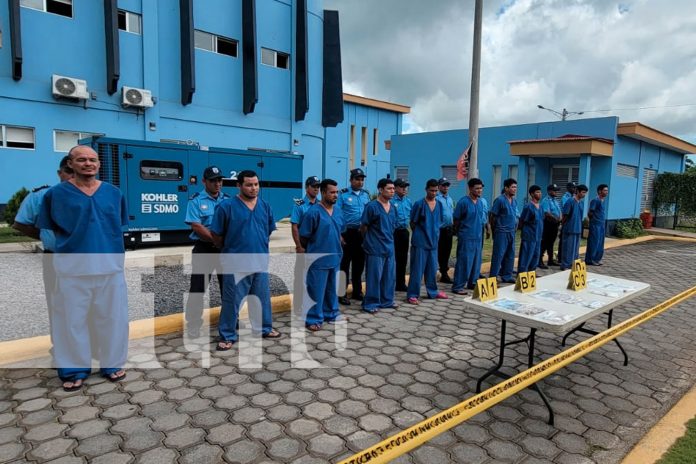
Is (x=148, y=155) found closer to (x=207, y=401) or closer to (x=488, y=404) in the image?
(x=207, y=401)

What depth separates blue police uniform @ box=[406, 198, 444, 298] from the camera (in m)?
5.91

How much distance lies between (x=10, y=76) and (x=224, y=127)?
6189mm

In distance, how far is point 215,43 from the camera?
15812mm

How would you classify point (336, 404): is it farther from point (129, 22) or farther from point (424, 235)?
point (129, 22)

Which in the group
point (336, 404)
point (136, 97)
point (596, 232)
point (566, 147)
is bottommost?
point (336, 404)

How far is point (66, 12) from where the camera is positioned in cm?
1280

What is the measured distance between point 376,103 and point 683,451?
27911 millimetres

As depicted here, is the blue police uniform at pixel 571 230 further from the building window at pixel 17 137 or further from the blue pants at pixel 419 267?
the building window at pixel 17 137

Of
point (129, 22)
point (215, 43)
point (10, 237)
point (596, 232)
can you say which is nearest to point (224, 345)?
point (596, 232)

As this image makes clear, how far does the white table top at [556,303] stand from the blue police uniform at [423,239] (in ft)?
5.73

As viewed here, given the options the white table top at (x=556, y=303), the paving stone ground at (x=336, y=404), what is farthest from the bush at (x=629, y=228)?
the white table top at (x=556, y=303)

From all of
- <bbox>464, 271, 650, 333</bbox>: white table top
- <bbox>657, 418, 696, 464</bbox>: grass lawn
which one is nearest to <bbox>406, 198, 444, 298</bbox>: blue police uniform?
<bbox>464, 271, 650, 333</bbox>: white table top

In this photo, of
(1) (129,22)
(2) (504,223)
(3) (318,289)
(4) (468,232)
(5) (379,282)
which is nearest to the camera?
(3) (318,289)

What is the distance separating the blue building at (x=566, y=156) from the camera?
45.0ft
